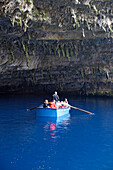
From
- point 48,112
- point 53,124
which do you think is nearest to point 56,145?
point 53,124

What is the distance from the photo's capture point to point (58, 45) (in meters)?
36.4

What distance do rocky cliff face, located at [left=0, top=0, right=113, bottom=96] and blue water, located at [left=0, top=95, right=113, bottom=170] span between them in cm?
1109

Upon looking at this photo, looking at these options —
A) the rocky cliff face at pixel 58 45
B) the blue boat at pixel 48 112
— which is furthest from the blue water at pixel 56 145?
the rocky cliff face at pixel 58 45

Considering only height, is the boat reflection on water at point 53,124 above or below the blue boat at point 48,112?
below

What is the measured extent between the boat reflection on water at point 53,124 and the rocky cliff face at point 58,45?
31.0 feet

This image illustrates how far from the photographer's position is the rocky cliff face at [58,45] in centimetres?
2691

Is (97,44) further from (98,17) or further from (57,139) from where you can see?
(57,139)

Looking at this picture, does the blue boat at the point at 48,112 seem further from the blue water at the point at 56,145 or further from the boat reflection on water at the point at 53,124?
the blue water at the point at 56,145

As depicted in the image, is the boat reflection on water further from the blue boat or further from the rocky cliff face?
the rocky cliff face

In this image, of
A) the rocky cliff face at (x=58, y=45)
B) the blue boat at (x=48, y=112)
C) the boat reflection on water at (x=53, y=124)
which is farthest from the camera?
the rocky cliff face at (x=58, y=45)

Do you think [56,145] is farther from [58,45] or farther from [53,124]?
[58,45]

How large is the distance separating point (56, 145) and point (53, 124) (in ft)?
20.2

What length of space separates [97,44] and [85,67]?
Result: 5696 millimetres

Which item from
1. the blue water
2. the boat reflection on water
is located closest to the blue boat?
the boat reflection on water
